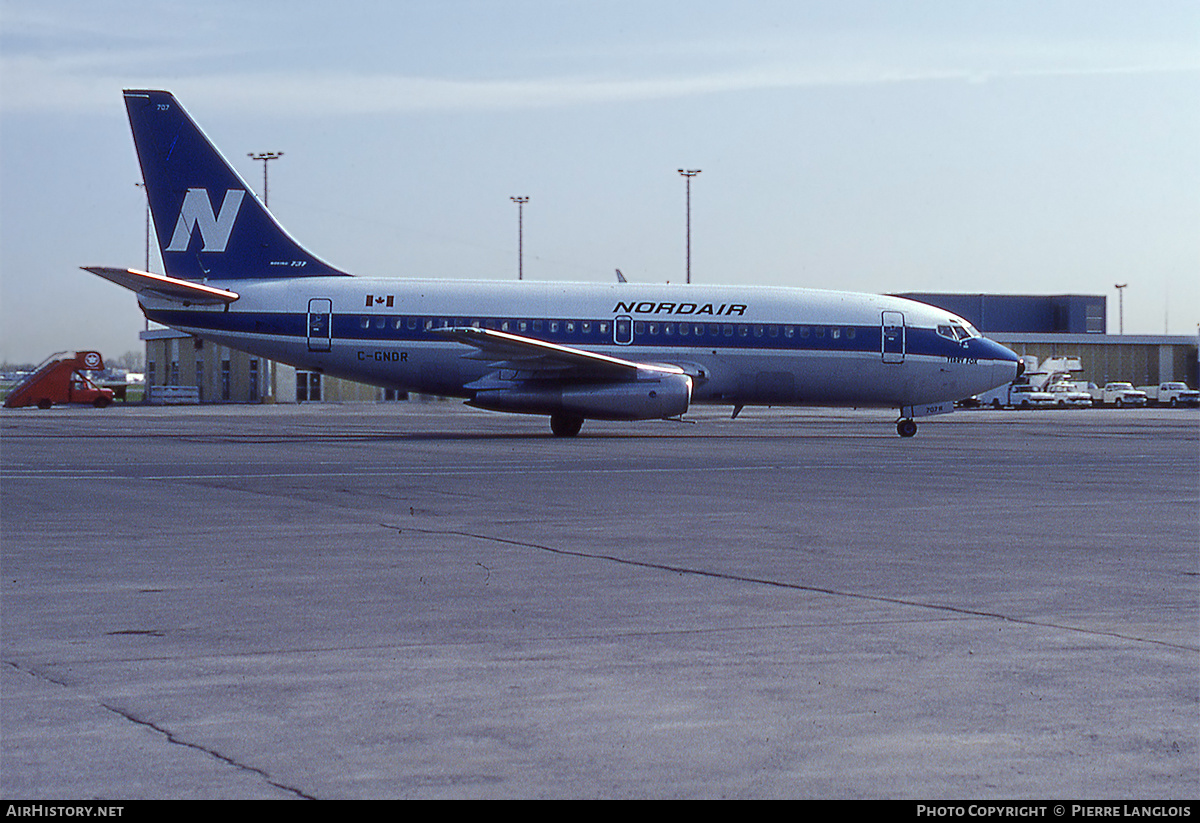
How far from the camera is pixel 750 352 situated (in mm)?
34969

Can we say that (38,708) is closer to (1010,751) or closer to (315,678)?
(315,678)

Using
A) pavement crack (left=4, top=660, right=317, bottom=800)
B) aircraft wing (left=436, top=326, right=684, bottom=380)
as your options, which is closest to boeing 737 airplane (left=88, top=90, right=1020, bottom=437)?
aircraft wing (left=436, top=326, right=684, bottom=380)

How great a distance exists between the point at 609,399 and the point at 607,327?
3374mm

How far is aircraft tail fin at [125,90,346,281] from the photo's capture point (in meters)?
35.3

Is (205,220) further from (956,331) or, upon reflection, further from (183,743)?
(183,743)

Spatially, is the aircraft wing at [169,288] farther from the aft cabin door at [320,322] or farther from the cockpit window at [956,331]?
the cockpit window at [956,331]

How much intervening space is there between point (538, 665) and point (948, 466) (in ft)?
55.1

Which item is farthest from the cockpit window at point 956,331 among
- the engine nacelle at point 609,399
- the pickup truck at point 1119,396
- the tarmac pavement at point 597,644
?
the pickup truck at point 1119,396

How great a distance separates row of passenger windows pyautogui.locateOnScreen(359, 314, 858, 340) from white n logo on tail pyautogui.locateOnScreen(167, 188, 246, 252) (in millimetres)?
4727

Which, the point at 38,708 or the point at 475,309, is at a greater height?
the point at 475,309

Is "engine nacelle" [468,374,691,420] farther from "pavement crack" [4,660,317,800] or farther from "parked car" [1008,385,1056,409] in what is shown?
"parked car" [1008,385,1056,409]

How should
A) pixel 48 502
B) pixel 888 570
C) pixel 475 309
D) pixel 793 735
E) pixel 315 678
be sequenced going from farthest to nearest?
1. pixel 475 309
2. pixel 48 502
3. pixel 888 570
4. pixel 315 678
5. pixel 793 735

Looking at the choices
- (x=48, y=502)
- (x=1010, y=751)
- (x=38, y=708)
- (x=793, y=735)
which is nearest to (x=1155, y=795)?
(x=1010, y=751)

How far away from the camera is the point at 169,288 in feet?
111
